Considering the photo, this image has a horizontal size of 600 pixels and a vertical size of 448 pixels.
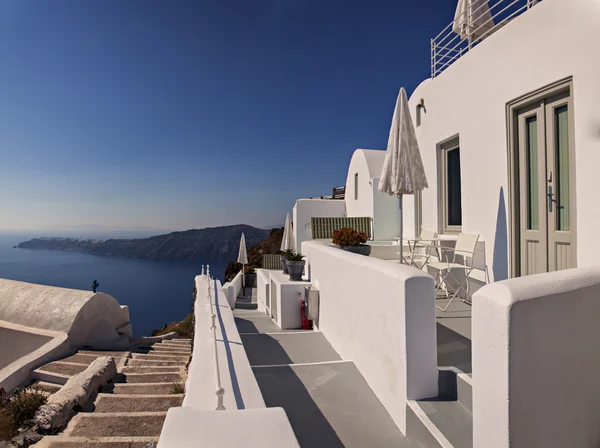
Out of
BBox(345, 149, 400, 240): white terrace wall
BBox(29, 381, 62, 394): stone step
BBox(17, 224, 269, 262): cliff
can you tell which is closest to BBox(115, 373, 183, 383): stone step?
BBox(29, 381, 62, 394): stone step

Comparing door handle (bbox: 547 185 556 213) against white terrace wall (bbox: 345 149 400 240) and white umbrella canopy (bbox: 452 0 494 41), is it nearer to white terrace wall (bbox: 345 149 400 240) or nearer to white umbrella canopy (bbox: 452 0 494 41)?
white umbrella canopy (bbox: 452 0 494 41)

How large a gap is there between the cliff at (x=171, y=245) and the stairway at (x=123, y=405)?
82.5 feet

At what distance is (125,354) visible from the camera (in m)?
8.67

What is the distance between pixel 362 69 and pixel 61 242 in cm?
7268

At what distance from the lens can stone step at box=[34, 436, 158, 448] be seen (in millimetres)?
3419

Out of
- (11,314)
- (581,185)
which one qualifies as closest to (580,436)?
(581,185)

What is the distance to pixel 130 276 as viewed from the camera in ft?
225

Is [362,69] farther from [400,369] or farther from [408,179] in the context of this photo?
[400,369]

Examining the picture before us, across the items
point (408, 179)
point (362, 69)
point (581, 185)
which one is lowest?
point (581, 185)

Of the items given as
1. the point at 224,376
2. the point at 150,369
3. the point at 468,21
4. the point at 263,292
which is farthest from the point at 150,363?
the point at 468,21

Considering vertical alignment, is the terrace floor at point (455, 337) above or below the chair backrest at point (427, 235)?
Result: below

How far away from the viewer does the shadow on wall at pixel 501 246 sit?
4989 millimetres

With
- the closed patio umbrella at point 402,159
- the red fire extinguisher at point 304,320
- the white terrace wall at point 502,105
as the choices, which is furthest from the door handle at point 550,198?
the red fire extinguisher at point 304,320

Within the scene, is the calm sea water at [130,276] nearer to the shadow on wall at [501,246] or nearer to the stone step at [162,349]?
the stone step at [162,349]
